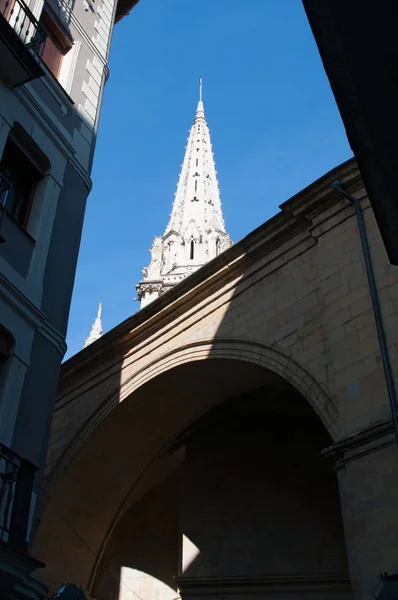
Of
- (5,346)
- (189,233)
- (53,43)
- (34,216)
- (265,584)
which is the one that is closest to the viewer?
(5,346)

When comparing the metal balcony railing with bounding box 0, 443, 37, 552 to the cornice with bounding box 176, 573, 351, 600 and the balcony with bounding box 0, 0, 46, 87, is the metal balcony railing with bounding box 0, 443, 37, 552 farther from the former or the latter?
the cornice with bounding box 176, 573, 351, 600

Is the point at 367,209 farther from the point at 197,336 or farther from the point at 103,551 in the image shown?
the point at 103,551

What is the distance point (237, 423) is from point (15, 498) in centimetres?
826

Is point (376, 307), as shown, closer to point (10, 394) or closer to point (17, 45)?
point (10, 394)

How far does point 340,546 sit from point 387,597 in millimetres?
5927

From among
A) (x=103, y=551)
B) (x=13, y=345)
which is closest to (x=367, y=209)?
(x=13, y=345)

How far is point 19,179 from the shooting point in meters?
8.73

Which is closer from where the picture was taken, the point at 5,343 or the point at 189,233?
the point at 5,343

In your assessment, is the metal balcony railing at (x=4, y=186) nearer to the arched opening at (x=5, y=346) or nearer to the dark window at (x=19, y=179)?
the dark window at (x=19, y=179)

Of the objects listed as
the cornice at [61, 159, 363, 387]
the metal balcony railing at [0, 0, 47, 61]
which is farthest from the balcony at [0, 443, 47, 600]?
the cornice at [61, 159, 363, 387]

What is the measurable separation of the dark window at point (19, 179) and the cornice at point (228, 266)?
12.2 ft

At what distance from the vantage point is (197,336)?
38.7 ft

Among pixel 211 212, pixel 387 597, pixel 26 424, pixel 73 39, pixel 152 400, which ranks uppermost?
pixel 211 212

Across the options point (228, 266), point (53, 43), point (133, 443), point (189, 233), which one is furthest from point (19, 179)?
point (189, 233)
